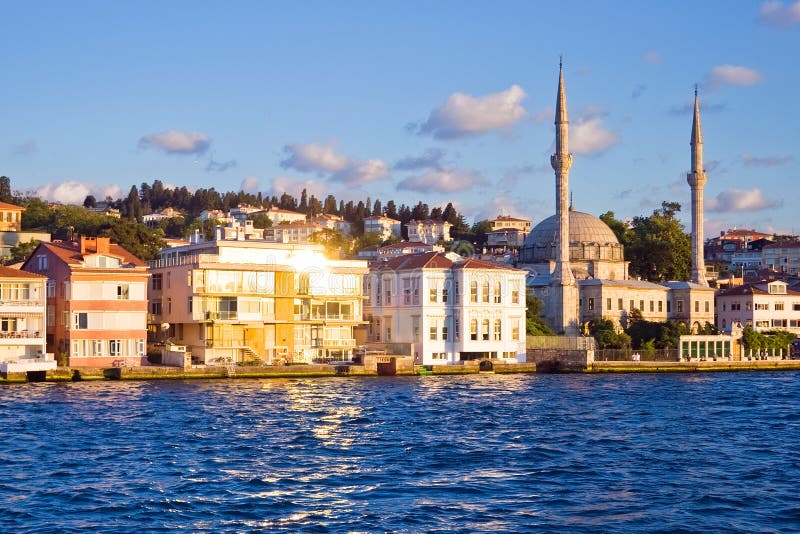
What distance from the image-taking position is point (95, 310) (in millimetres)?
52188

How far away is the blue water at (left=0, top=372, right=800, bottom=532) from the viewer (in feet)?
72.6

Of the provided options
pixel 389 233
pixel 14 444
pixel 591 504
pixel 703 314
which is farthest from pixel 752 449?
pixel 389 233

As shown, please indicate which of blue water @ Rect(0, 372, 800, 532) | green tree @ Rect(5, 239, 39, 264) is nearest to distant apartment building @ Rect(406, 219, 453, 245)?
green tree @ Rect(5, 239, 39, 264)

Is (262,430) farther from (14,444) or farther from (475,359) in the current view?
(475,359)

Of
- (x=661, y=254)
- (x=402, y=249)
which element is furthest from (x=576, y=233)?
(x=402, y=249)

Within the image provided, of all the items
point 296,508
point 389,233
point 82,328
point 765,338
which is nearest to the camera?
point 296,508

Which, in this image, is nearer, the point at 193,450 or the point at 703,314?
the point at 193,450

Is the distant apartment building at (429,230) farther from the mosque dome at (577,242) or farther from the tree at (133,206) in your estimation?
the mosque dome at (577,242)

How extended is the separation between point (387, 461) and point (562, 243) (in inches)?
2039

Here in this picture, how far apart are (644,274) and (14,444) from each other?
242ft

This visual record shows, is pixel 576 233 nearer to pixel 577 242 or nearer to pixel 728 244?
pixel 577 242

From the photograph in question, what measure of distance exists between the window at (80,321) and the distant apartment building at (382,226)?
11559 cm

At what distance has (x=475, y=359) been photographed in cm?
6184

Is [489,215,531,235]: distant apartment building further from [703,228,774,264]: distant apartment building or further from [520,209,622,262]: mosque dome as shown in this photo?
[520,209,622,262]: mosque dome
